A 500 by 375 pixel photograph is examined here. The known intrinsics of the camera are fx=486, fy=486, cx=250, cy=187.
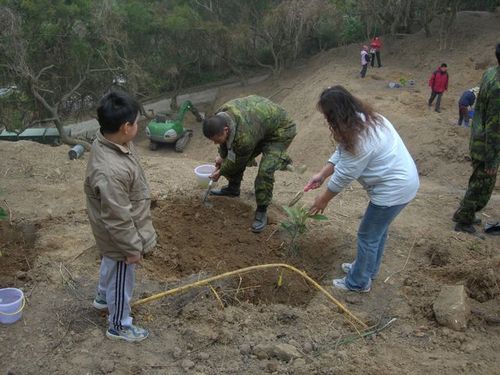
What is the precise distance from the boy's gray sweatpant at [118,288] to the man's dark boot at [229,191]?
2185mm

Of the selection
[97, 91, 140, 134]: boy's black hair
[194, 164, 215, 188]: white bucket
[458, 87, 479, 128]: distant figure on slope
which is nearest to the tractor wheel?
[458, 87, 479, 128]: distant figure on slope

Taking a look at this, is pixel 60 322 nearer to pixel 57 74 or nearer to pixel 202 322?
pixel 202 322

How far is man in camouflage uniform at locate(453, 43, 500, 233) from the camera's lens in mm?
4148

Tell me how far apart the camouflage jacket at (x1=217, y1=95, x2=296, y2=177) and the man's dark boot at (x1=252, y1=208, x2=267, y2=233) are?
48 cm

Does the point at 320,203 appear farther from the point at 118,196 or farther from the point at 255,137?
the point at 118,196

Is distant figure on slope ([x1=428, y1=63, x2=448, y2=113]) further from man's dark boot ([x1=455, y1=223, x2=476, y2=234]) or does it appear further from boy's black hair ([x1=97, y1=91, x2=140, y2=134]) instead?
boy's black hair ([x1=97, y1=91, x2=140, y2=134])

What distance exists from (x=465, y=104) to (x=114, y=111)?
7.40m

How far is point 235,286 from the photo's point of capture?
365 cm

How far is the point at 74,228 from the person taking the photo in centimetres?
436

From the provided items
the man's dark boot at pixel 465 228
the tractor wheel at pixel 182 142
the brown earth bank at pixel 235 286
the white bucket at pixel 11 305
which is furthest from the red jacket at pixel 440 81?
the white bucket at pixel 11 305

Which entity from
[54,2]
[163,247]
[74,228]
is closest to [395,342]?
[163,247]

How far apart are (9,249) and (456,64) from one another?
Result: 484 inches

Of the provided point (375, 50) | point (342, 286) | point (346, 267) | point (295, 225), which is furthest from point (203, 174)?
point (375, 50)

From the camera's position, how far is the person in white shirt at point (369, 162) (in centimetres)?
290
